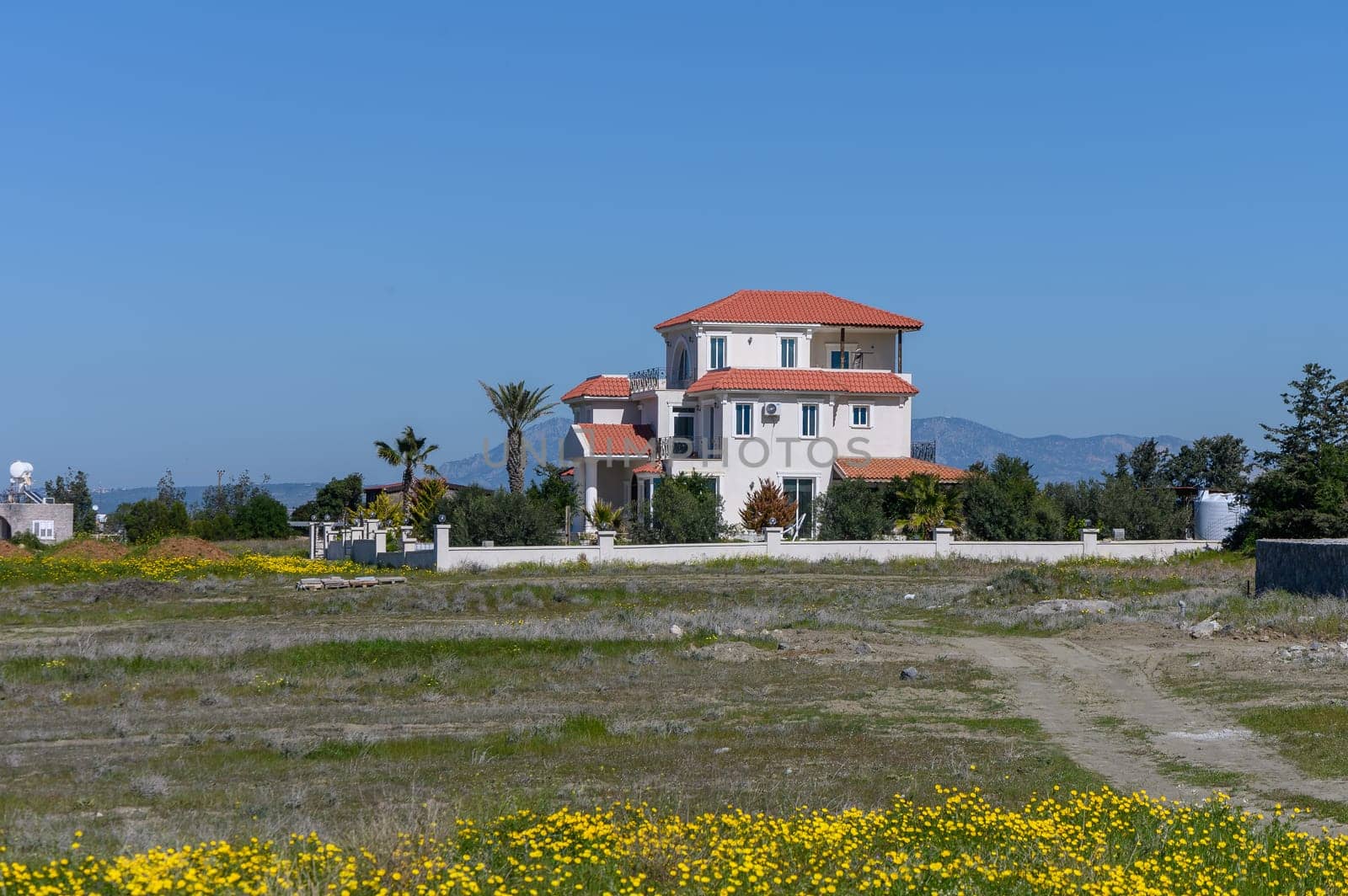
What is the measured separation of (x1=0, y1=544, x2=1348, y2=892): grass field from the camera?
46.1 ft

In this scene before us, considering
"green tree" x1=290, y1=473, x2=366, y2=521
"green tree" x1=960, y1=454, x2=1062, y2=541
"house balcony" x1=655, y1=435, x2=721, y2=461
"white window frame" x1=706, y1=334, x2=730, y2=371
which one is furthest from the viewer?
"green tree" x1=290, y1=473, x2=366, y2=521

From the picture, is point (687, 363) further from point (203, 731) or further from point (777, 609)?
point (203, 731)

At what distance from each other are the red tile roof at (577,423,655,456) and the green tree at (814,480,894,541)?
1044 cm

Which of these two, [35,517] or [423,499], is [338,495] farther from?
[423,499]

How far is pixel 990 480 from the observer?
56.6 metres

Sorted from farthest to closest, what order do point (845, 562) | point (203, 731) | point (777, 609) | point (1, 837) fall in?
point (845, 562)
point (777, 609)
point (203, 731)
point (1, 837)

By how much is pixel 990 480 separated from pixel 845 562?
1002 cm

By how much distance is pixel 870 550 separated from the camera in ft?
165

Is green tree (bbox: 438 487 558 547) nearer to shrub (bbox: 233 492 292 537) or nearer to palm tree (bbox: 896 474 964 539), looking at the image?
palm tree (bbox: 896 474 964 539)

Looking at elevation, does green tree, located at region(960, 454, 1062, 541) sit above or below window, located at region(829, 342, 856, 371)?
below

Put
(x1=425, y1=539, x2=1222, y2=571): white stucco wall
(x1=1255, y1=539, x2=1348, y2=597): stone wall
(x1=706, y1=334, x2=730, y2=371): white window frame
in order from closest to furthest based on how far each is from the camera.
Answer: (x1=1255, y1=539, x2=1348, y2=597): stone wall < (x1=425, y1=539, x2=1222, y2=571): white stucco wall < (x1=706, y1=334, x2=730, y2=371): white window frame

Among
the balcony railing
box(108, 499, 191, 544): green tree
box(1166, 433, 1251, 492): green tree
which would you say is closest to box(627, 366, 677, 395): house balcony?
the balcony railing

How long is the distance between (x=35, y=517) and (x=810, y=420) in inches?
1741

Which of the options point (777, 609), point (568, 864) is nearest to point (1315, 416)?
point (777, 609)
